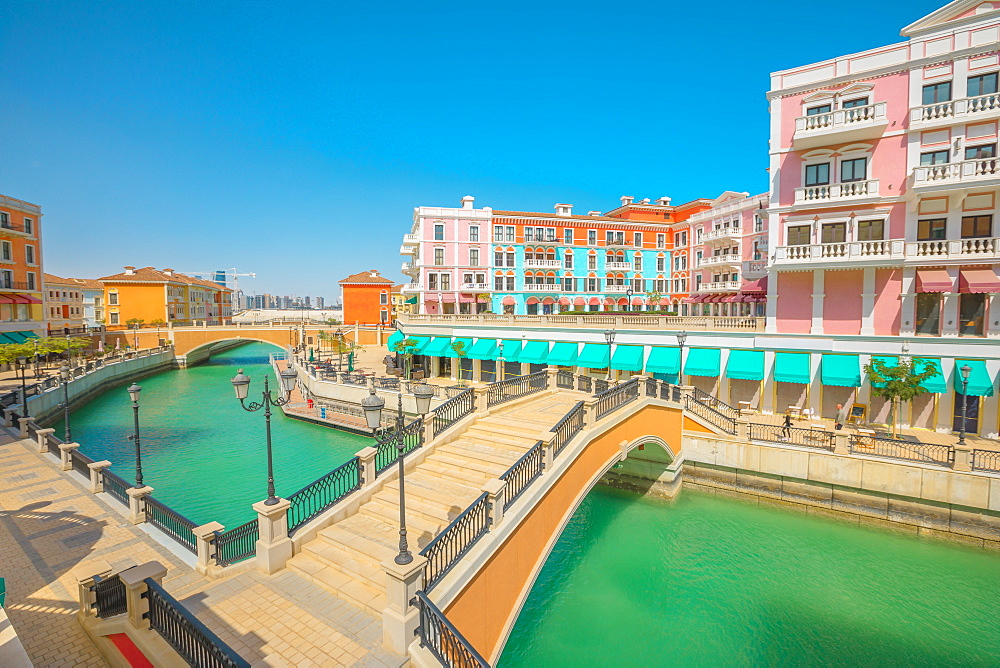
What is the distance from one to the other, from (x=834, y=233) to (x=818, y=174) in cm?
319

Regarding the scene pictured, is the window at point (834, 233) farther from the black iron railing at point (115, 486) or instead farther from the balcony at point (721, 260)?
the black iron railing at point (115, 486)

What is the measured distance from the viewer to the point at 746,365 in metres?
24.3

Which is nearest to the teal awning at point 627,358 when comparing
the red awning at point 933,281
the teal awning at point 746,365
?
the teal awning at point 746,365

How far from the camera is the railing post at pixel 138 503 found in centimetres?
1314

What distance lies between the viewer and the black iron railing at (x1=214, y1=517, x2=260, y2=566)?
10141mm

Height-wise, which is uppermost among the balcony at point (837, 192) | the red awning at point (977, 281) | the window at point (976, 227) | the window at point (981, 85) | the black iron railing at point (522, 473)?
the window at point (981, 85)

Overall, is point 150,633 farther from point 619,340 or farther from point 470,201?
point 470,201

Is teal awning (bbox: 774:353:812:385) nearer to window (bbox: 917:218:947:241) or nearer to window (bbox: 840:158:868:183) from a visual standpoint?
window (bbox: 917:218:947:241)

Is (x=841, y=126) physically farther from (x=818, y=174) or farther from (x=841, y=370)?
(x=841, y=370)

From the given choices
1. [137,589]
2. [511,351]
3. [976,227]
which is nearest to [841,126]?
[976,227]

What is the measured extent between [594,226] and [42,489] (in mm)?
46270

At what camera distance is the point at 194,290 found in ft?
273

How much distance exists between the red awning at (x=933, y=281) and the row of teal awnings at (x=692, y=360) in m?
3.21

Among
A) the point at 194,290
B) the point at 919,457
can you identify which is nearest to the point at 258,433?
the point at 919,457
